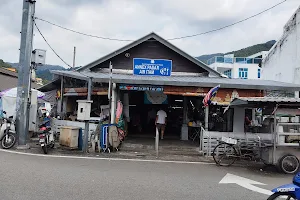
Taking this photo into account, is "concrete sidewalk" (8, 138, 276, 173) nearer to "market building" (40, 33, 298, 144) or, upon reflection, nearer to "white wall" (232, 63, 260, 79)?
"market building" (40, 33, 298, 144)

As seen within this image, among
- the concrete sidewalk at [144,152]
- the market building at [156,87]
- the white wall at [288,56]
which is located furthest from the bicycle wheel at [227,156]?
the white wall at [288,56]

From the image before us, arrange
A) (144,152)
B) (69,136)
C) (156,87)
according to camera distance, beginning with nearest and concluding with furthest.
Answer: (69,136)
(144,152)
(156,87)

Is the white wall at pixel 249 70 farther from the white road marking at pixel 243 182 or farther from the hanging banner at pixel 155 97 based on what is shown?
the white road marking at pixel 243 182

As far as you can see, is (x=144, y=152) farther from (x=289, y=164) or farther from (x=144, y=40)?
(x=144, y=40)

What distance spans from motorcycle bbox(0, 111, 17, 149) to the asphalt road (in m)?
1.76

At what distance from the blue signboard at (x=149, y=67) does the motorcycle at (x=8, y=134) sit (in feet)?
20.0

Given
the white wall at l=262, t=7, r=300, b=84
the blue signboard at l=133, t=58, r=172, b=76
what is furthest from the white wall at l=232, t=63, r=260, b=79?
the blue signboard at l=133, t=58, r=172, b=76

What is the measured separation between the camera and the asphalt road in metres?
5.93

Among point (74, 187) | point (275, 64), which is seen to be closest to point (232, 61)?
point (275, 64)

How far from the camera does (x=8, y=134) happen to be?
11422 mm

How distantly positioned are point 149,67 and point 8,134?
6.98 m

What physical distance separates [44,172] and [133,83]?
5769mm

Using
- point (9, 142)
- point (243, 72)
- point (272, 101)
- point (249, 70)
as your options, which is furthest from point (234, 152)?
point (249, 70)

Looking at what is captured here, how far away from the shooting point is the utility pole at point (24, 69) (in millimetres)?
11500
